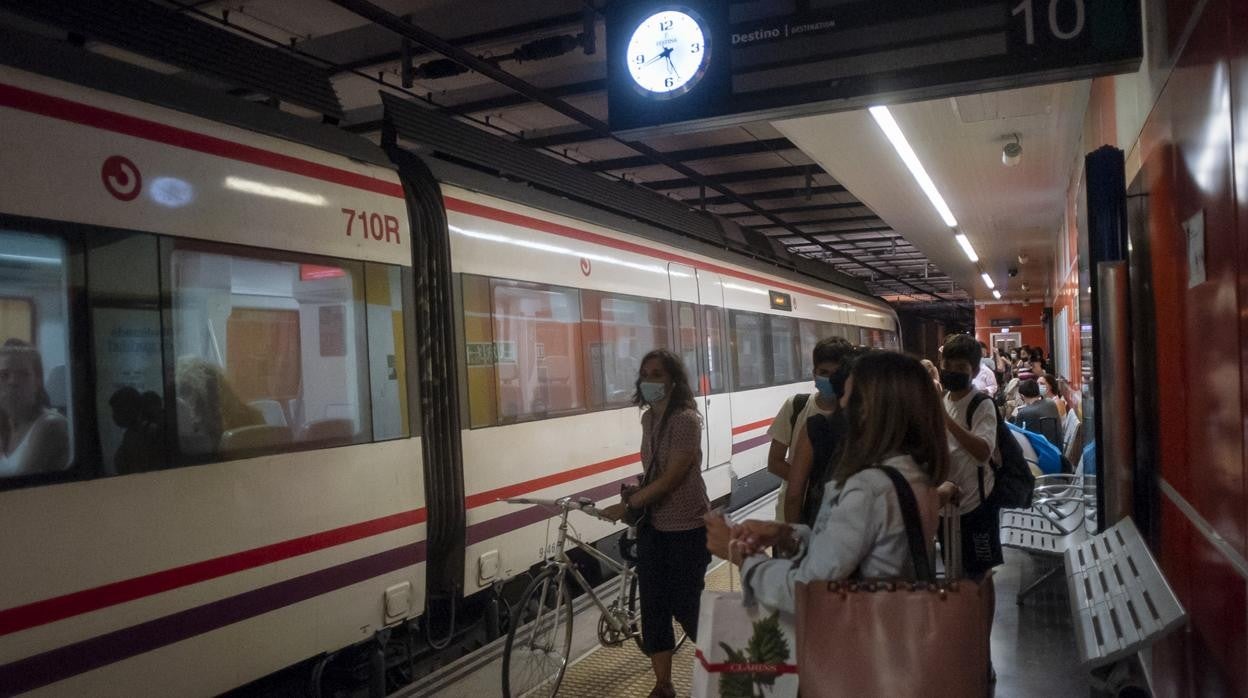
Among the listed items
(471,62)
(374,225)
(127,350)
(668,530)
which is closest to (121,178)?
(127,350)

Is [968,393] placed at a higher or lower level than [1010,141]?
lower

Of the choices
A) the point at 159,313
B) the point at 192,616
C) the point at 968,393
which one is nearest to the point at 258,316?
the point at 159,313

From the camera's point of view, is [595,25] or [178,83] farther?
[595,25]

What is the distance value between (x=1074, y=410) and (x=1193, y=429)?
6.50 m

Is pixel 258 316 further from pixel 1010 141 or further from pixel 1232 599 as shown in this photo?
pixel 1010 141

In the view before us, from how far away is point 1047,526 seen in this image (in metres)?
5.41

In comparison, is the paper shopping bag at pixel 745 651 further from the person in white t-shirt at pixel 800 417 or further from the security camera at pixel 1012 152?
the security camera at pixel 1012 152

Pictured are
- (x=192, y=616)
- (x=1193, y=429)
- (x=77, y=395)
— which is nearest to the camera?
(x=1193, y=429)

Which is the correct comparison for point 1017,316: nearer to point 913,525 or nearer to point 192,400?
point 192,400

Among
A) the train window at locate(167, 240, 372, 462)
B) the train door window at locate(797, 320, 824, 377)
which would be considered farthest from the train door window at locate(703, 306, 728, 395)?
the train window at locate(167, 240, 372, 462)

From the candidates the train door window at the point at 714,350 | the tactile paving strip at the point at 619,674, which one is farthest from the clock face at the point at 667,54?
the train door window at the point at 714,350

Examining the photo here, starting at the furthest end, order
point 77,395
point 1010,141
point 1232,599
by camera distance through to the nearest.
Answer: point 1010,141, point 77,395, point 1232,599

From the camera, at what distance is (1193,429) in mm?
2496

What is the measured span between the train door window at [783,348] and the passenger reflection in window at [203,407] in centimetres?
787
